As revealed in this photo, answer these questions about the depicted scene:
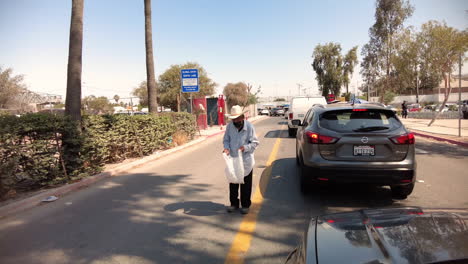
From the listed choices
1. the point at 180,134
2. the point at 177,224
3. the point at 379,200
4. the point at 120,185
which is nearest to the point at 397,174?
the point at 379,200

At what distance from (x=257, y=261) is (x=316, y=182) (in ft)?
7.17

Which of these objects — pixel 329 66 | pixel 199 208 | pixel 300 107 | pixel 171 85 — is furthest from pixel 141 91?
pixel 199 208

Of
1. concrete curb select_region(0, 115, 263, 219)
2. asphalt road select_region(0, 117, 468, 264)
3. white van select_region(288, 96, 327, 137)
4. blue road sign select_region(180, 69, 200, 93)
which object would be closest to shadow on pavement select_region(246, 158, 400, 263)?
asphalt road select_region(0, 117, 468, 264)

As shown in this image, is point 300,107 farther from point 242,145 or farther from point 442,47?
point 242,145

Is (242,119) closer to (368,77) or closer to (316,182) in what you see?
(316,182)

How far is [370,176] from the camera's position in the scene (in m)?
4.87

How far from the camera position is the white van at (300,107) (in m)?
17.6

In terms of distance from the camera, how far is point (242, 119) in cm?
501

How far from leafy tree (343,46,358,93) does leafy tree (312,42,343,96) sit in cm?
110

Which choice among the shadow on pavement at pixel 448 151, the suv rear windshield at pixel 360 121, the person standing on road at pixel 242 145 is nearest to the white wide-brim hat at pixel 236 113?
A: the person standing on road at pixel 242 145

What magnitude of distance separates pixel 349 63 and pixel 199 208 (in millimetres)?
62493

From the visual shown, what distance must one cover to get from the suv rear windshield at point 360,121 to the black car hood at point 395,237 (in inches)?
112

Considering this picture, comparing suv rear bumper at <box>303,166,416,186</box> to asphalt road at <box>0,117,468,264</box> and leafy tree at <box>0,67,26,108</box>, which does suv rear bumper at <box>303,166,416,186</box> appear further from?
leafy tree at <box>0,67,26,108</box>

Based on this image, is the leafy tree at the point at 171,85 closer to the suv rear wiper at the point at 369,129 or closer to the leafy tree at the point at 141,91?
the leafy tree at the point at 141,91
